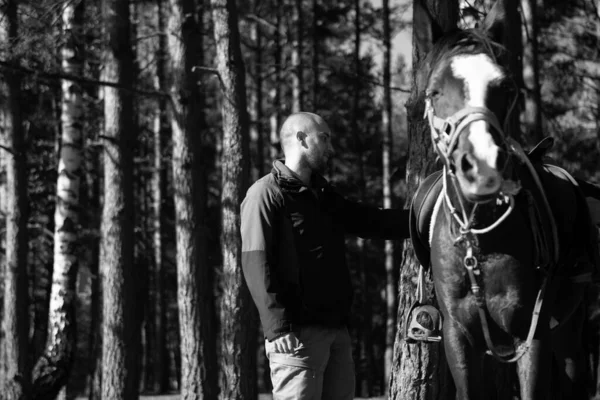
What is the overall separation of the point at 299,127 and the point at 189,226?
324 inches

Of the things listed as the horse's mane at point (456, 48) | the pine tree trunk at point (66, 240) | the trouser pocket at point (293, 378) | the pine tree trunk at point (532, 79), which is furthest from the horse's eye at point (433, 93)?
the pine tree trunk at point (66, 240)

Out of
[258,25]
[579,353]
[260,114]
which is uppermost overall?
[258,25]

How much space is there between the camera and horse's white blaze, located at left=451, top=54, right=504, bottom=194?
437 centimetres

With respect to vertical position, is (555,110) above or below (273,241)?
above

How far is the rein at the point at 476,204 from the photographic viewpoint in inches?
181

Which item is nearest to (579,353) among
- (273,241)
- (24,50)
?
(273,241)

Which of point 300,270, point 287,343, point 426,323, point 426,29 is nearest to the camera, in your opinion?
point 287,343

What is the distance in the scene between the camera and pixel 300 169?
5.73 metres

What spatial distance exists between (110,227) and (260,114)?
12778mm

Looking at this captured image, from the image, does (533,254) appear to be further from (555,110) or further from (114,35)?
(555,110)

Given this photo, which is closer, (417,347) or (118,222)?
(417,347)

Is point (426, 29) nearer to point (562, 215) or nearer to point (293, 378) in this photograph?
point (562, 215)

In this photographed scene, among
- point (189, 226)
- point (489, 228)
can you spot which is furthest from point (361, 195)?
point (489, 228)

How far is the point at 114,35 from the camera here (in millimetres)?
14320
